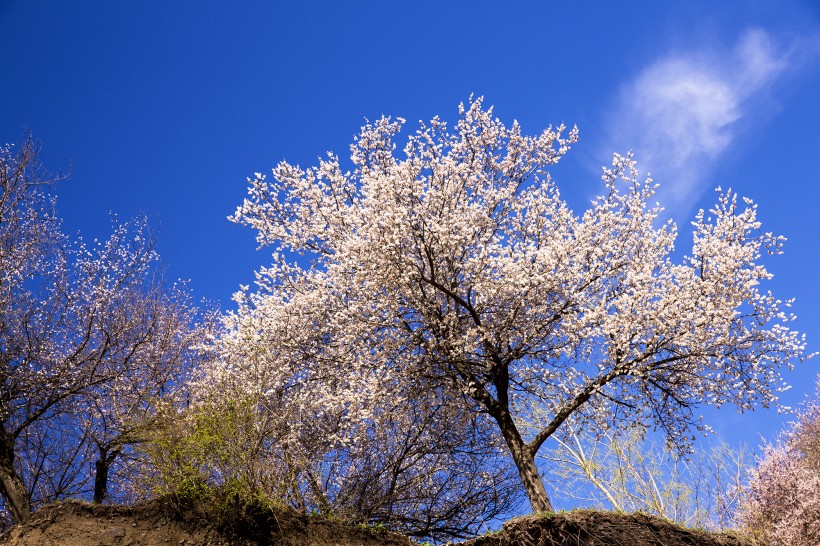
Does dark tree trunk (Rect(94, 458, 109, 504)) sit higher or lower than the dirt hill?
higher

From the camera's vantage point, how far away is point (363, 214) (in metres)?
14.4

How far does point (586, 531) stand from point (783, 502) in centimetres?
806

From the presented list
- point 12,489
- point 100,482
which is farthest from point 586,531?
point 100,482

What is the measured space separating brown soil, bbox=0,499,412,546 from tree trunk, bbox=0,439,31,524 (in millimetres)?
3259

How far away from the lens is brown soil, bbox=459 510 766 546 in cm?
898

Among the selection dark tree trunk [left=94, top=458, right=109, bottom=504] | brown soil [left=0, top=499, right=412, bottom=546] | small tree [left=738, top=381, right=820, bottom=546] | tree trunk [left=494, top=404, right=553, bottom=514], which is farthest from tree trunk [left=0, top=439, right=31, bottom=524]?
small tree [left=738, top=381, right=820, bottom=546]

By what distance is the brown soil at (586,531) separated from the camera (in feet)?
29.5

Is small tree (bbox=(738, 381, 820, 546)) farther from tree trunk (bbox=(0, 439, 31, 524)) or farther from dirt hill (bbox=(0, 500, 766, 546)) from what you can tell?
tree trunk (bbox=(0, 439, 31, 524))

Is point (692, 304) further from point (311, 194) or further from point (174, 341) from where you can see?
point (174, 341)

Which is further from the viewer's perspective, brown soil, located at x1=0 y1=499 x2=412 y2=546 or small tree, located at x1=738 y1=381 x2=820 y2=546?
small tree, located at x1=738 y1=381 x2=820 y2=546

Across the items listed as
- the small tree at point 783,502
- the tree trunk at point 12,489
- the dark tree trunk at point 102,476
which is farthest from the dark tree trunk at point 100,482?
the small tree at point 783,502

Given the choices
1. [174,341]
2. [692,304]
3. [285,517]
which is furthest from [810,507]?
[174,341]

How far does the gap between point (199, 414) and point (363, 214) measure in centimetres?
642

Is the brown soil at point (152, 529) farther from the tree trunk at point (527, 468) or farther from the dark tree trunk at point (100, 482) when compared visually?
the dark tree trunk at point (100, 482)
